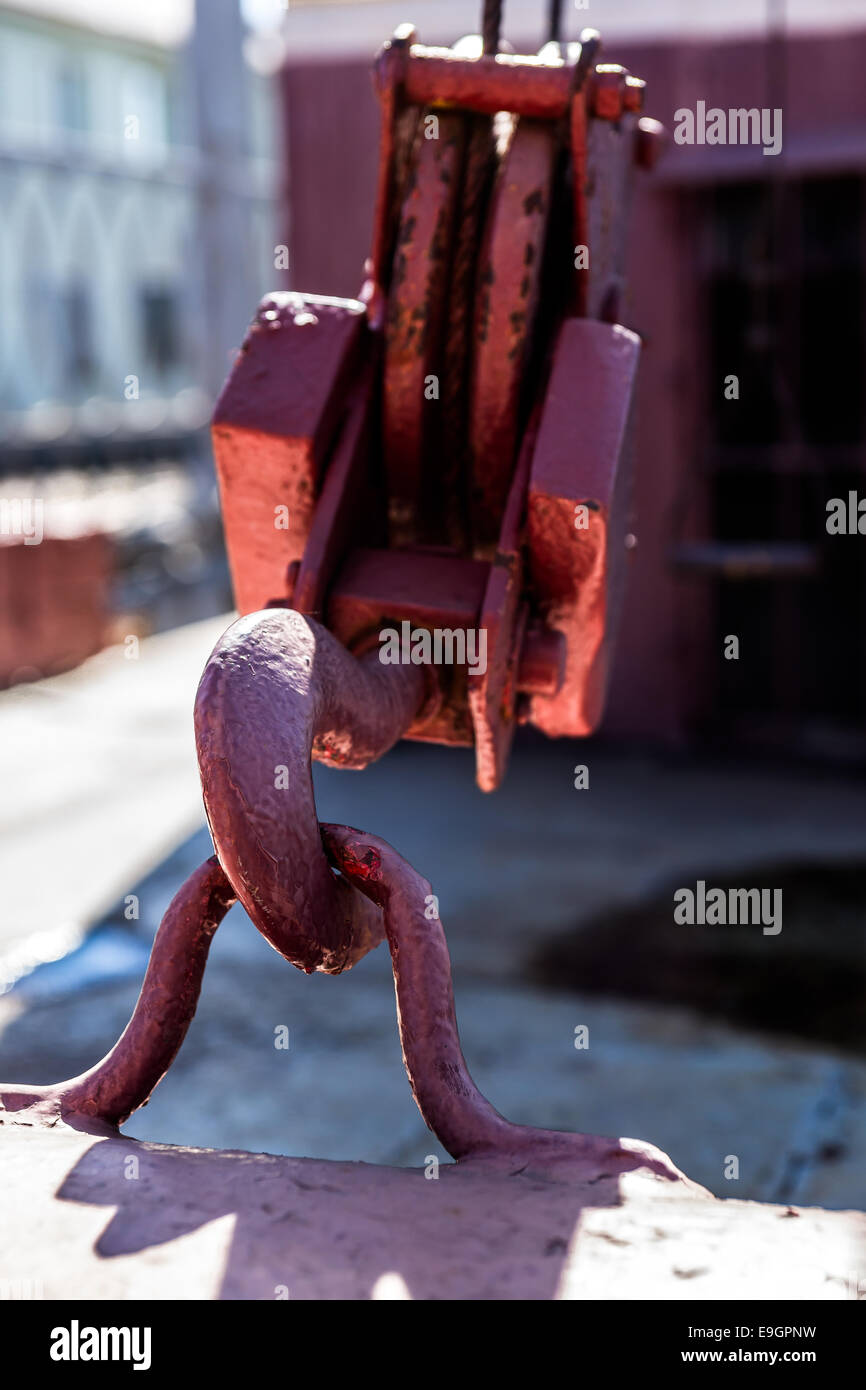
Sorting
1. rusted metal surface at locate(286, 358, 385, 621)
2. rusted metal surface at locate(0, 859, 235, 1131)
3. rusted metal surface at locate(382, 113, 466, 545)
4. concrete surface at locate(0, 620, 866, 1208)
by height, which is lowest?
concrete surface at locate(0, 620, 866, 1208)

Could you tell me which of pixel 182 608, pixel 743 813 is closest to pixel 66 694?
pixel 182 608

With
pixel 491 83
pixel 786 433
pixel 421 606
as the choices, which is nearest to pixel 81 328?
pixel 786 433

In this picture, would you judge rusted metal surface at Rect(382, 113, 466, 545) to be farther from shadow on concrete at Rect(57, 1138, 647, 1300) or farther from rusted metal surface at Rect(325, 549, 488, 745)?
shadow on concrete at Rect(57, 1138, 647, 1300)

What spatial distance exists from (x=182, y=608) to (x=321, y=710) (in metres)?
7.26

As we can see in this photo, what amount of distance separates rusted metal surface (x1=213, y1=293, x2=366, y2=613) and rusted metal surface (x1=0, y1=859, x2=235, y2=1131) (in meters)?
0.34

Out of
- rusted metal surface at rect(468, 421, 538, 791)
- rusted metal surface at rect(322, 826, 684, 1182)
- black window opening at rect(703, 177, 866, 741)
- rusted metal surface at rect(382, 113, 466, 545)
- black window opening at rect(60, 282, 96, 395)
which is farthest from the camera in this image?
black window opening at rect(60, 282, 96, 395)

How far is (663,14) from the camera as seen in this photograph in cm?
533

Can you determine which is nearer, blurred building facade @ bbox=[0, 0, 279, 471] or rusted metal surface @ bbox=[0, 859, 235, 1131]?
rusted metal surface @ bbox=[0, 859, 235, 1131]

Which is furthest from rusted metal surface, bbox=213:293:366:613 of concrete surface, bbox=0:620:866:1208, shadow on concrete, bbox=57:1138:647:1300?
concrete surface, bbox=0:620:866:1208

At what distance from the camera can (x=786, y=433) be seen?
5.34 metres

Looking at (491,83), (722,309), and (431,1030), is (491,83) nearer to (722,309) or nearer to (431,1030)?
(431,1030)

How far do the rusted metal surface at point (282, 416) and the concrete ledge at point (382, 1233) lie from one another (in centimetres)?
53

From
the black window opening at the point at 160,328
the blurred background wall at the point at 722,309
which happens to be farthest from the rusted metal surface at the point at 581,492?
the black window opening at the point at 160,328

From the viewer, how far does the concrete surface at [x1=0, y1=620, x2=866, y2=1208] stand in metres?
3.13
